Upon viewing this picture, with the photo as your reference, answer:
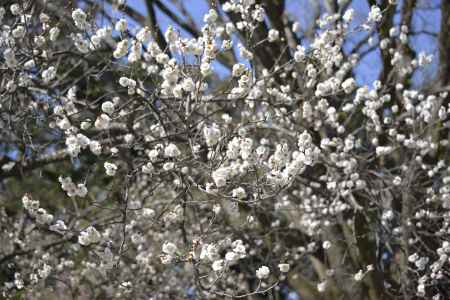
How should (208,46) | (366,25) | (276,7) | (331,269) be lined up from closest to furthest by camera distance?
1. (208,46)
2. (366,25)
3. (331,269)
4. (276,7)

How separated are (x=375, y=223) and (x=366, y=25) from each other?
212cm

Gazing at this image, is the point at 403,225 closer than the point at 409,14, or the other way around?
the point at 403,225

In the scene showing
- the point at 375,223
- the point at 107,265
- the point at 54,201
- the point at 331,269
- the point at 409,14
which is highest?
the point at 54,201

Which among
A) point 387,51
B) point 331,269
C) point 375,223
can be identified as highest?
point 387,51

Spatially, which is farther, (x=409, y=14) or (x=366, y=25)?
(x=409, y=14)

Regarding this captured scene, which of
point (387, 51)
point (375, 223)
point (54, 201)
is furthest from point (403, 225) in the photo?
point (54, 201)

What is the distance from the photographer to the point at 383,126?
484 centimetres

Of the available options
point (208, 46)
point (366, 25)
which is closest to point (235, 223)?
point (366, 25)

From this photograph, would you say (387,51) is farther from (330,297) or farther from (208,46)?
(208,46)

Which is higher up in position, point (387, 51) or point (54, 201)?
point (54, 201)

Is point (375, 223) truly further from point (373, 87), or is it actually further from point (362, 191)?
point (373, 87)

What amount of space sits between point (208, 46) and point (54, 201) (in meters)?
6.54

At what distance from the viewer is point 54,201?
27.2 feet

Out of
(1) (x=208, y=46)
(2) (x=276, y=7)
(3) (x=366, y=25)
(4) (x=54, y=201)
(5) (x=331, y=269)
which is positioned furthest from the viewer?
(4) (x=54, y=201)
